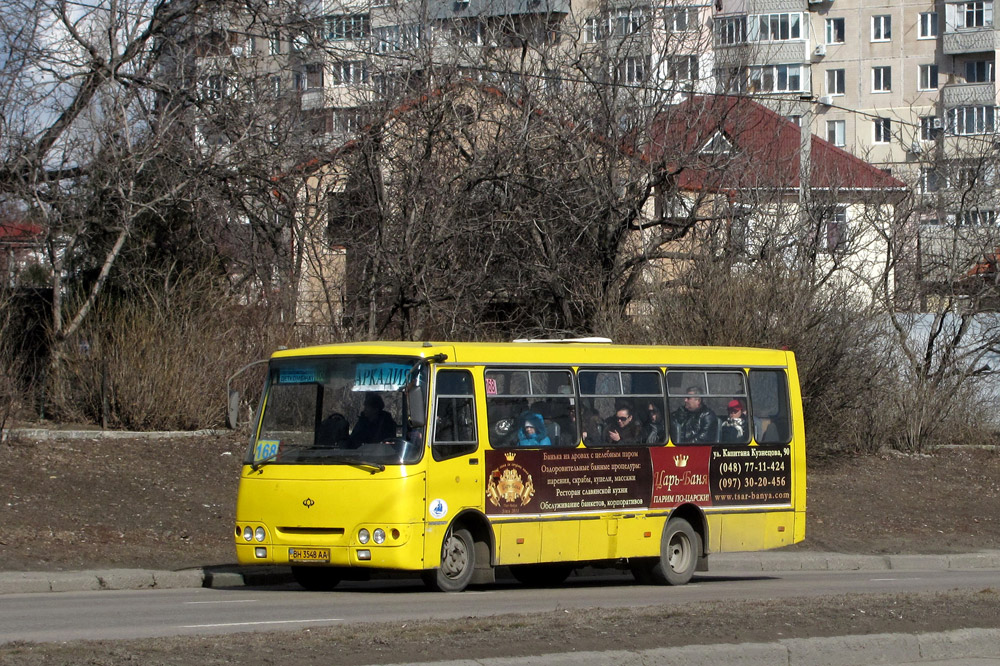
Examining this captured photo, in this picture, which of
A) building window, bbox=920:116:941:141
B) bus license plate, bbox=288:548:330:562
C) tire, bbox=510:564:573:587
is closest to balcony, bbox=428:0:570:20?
building window, bbox=920:116:941:141

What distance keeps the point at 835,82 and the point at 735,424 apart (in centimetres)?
7382

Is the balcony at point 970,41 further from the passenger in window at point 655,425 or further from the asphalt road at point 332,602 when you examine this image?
the passenger in window at point 655,425

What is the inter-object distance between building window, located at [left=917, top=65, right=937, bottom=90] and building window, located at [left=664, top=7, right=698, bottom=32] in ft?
183

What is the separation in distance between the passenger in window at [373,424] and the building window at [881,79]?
7722 cm

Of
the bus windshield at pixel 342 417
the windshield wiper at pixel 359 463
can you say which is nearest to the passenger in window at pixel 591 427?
the bus windshield at pixel 342 417

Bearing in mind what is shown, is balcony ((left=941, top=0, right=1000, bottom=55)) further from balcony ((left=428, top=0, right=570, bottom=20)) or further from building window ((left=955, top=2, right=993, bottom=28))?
balcony ((left=428, top=0, right=570, bottom=20))

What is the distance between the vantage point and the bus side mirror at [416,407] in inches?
520

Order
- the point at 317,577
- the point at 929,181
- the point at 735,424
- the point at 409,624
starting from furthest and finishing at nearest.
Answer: the point at 929,181 < the point at 735,424 < the point at 317,577 < the point at 409,624

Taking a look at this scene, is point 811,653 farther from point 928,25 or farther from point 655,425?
point 928,25

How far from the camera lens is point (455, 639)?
347 inches

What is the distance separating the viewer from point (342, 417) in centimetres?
1352

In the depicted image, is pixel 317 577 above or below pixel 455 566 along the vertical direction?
below

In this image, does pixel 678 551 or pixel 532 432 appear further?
pixel 678 551

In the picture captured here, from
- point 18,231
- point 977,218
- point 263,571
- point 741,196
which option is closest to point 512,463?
point 263,571
